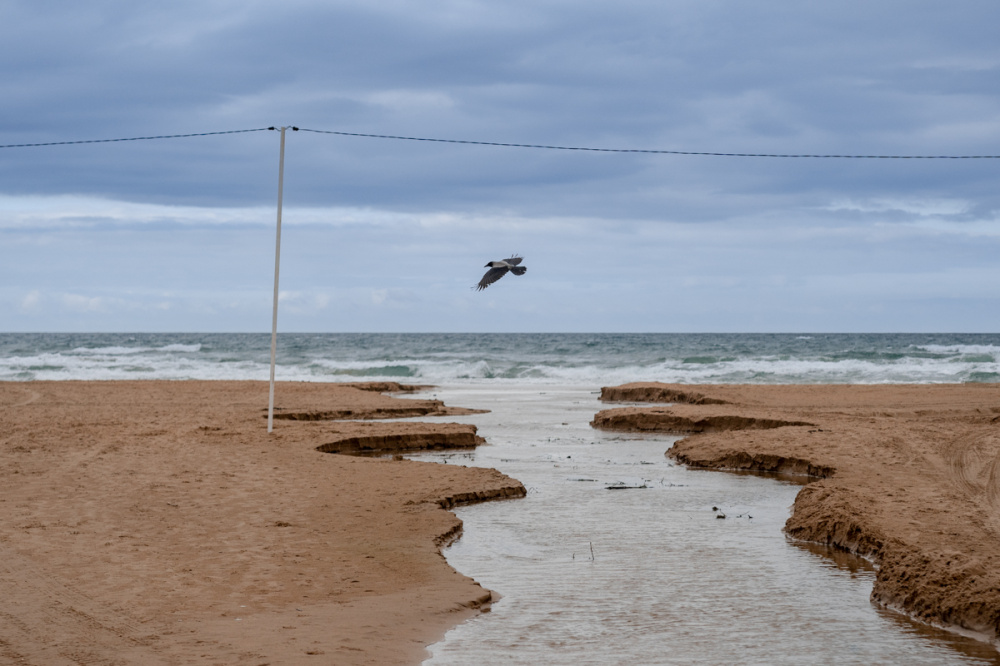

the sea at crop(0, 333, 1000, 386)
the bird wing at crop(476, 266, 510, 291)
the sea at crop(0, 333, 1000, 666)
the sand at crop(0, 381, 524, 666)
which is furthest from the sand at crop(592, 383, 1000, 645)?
the sea at crop(0, 333, 1000, 386)

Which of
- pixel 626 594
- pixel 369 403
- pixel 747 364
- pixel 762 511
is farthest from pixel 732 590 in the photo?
pixel 747 364

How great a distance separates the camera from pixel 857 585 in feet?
24.6

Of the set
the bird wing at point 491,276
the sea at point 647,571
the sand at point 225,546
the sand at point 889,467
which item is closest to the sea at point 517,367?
the sand at point 889,467

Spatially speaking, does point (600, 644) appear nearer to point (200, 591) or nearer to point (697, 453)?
point (200, 591)

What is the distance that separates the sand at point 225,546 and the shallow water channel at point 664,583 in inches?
18.6

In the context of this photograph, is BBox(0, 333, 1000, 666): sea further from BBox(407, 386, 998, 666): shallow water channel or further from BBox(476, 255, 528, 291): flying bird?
BBox(476, 255, 528, 291): flying bird

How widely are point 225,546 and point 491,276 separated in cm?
444

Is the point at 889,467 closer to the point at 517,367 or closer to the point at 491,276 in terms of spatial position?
the point at 491,276

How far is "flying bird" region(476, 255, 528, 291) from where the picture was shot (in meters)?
10.2

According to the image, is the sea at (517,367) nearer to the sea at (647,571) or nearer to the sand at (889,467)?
the sand at (889,467)

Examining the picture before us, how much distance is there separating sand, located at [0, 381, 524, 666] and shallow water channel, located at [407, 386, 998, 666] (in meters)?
0.47

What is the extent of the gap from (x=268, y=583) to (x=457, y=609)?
4.93ft

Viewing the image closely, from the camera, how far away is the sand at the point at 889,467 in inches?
263

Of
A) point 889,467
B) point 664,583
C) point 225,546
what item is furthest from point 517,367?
point 664,583
